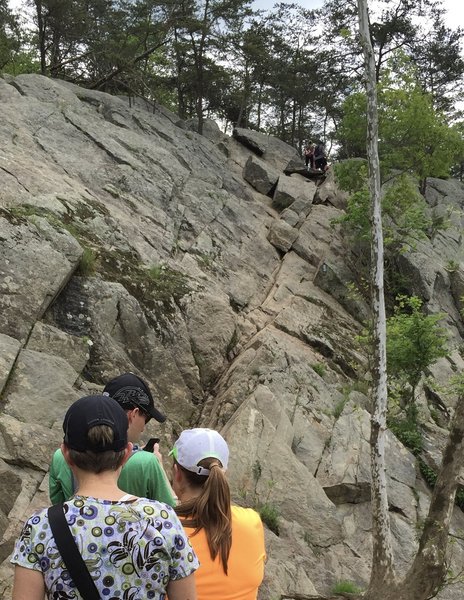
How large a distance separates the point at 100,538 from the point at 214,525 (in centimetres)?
72

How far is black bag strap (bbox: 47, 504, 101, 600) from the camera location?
93.0 inches

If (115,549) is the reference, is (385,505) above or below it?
below

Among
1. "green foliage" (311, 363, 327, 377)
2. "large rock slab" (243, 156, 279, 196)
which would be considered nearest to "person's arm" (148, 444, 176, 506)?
"green foliage" (311, 363, 327, 377)

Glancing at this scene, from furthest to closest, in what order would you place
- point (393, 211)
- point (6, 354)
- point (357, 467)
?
1. point (393, 211)
2. point (357, 467)
3. point (6, 354)

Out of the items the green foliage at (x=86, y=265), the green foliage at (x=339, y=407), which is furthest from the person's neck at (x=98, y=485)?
the green foliage at (x=339, y=407)

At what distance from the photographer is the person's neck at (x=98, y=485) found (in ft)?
8.32

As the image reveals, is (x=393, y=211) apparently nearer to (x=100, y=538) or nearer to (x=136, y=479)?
(x=136, y=479)

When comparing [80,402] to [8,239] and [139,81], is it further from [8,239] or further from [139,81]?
[139,81]

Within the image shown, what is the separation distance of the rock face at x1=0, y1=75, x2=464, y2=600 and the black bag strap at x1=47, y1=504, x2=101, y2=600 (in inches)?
166

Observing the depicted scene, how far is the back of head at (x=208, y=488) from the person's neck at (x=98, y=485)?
525 mm

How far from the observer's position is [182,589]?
2.60 meters

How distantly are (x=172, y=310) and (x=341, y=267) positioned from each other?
389 inches

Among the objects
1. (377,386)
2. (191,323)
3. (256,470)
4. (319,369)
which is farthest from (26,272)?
(319,369)

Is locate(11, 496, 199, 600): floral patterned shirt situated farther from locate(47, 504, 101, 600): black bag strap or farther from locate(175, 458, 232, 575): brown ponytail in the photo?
locate(175, 458, 232, 575): brown ponytail
